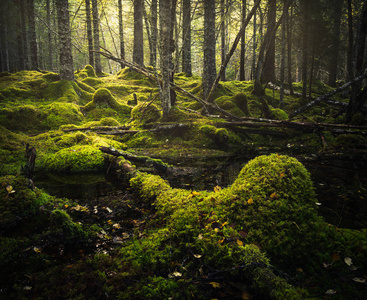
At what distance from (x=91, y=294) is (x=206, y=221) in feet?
4.33

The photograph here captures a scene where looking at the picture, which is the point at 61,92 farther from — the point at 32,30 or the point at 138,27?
the point at 32,30

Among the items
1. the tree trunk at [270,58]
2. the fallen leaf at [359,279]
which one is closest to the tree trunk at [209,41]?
the tree trunk at [270,58]

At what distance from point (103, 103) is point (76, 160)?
6.16 m

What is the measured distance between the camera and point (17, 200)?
3.15 m

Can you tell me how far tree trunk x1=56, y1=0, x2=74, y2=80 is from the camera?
420 inches

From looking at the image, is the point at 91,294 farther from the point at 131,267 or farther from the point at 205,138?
the point at 205,138

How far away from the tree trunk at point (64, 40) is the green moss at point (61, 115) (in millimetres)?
3063

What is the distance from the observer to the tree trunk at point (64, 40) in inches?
420

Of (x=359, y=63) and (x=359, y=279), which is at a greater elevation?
(x=359, y=63)

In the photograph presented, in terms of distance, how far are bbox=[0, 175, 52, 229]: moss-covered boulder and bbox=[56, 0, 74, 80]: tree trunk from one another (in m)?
10.3

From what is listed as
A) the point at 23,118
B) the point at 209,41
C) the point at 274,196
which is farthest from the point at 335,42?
the point at 23,118

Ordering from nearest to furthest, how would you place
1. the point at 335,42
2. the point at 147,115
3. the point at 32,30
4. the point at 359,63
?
the point at 359,63
the point at 147,115
the point at 335,42
the point at 32,30

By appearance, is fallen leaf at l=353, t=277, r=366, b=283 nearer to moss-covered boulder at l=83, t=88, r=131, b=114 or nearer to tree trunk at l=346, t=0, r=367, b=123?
tree trunk at l=346, t=0, r=367, b=123

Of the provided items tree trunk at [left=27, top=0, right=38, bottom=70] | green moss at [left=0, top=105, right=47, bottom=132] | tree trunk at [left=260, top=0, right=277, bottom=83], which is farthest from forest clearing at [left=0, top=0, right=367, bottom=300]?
tree trunk at [left=27, top=0, right=38, bottom=70]
